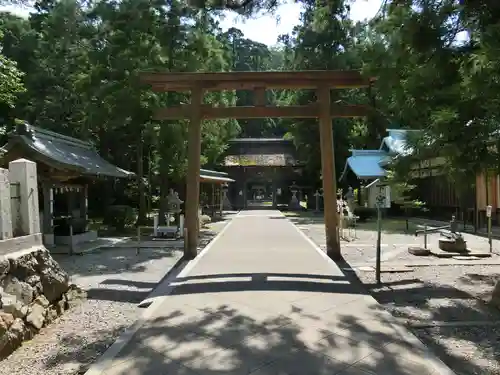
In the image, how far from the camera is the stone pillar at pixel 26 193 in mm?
7016

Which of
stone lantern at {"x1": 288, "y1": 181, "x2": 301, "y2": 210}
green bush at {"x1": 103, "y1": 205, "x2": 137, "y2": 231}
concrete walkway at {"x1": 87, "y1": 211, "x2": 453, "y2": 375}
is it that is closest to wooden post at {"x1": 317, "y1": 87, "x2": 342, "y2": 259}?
concrete walkway at {"x1": 87, "y1": 211, "x2": 453, "y2": 375}

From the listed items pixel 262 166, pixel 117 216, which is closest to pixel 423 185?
pixel 262 166

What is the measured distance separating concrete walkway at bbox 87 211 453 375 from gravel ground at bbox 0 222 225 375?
46 cm

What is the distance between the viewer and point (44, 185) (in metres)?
14.0

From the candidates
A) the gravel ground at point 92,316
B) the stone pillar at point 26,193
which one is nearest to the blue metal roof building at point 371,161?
the gravel ground at point 92,316

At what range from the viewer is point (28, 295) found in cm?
612

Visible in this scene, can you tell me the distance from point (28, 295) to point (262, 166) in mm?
33089

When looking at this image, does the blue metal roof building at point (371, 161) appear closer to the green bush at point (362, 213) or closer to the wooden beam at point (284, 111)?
the green bush at point (362, 213)

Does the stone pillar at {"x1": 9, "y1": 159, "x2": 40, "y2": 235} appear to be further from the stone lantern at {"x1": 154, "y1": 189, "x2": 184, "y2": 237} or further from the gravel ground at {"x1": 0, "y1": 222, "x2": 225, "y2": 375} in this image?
the stone lantern at {"x1": 154, "y1": 189, "x2": 184, "y2": 237}

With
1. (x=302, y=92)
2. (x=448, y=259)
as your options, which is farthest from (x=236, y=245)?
(x=302, y=92)

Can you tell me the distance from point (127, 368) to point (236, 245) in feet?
32.9

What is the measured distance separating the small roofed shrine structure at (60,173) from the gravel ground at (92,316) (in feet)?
9.23

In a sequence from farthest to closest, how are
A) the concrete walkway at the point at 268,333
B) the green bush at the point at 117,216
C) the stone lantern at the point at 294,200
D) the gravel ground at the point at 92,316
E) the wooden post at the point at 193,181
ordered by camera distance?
the stone lantern at the point at 294,200 < the green bush at the point at 117,216 < the wooden post at the point at 193,181 < the gravel ground at the point at 92,316 < the concrete walkway at the point at 268,333

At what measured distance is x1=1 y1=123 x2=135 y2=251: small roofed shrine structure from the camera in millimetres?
13117
